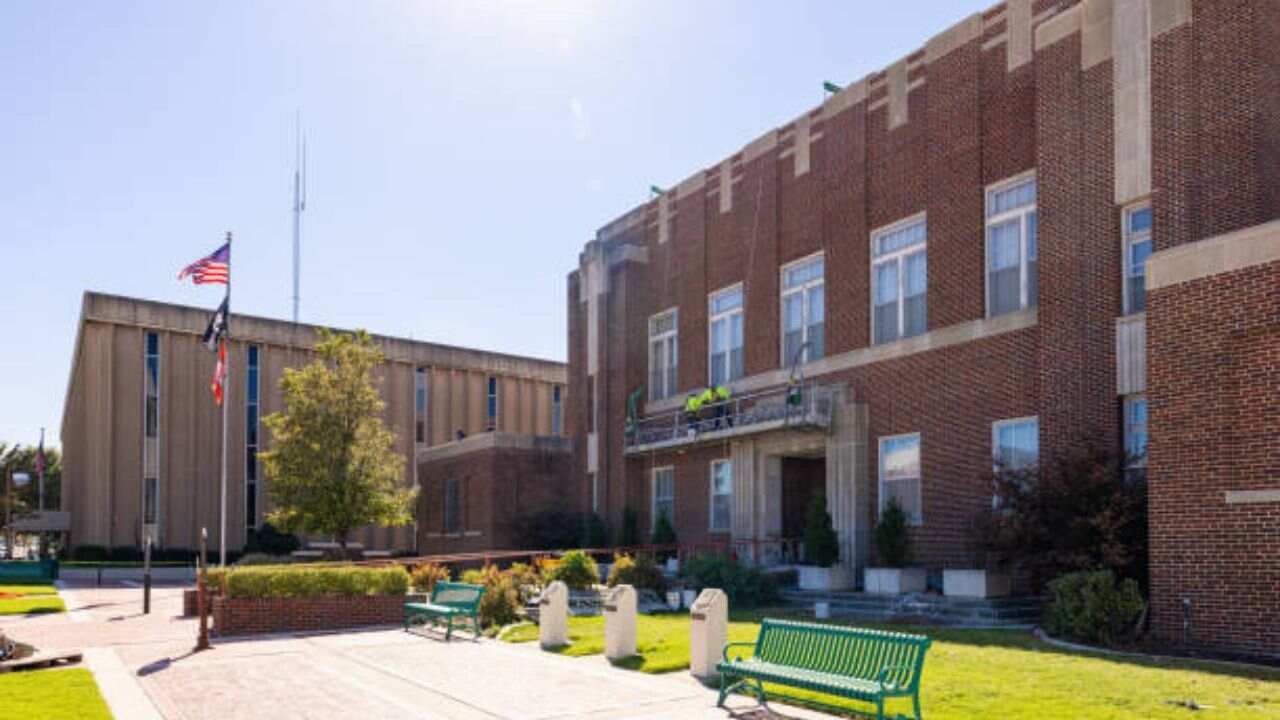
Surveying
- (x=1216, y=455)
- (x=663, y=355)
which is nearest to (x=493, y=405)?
(x=663, y=355)

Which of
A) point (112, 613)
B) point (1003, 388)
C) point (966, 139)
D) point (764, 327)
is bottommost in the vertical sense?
point (112, 613)

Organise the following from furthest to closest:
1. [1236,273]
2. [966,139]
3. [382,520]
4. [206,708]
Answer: [382,520] → [966,139] → [1236,273] → [206,708]

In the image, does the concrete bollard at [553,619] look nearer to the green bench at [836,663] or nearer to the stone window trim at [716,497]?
the green bench at [836,663]

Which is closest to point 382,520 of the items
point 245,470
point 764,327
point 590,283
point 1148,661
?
point 590,283

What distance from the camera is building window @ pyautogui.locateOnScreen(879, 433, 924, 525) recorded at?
2533 centimetres

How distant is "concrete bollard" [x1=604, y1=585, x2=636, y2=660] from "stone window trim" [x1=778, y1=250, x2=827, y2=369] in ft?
45.9

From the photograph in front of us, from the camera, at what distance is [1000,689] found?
1188 cm

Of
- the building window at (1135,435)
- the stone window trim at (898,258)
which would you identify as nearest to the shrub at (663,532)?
the stone window trim at (898,258)

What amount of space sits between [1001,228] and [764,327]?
831 cm

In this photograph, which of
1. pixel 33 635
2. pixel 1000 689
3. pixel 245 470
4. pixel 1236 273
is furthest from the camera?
pixel 245 470

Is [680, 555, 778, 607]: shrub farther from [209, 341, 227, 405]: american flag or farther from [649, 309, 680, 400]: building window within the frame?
[649, 309, 680, 400]: building window

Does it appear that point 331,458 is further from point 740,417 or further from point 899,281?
point 899,281

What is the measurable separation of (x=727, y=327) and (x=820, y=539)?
8.86 m

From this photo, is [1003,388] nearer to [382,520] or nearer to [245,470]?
[382,520]
